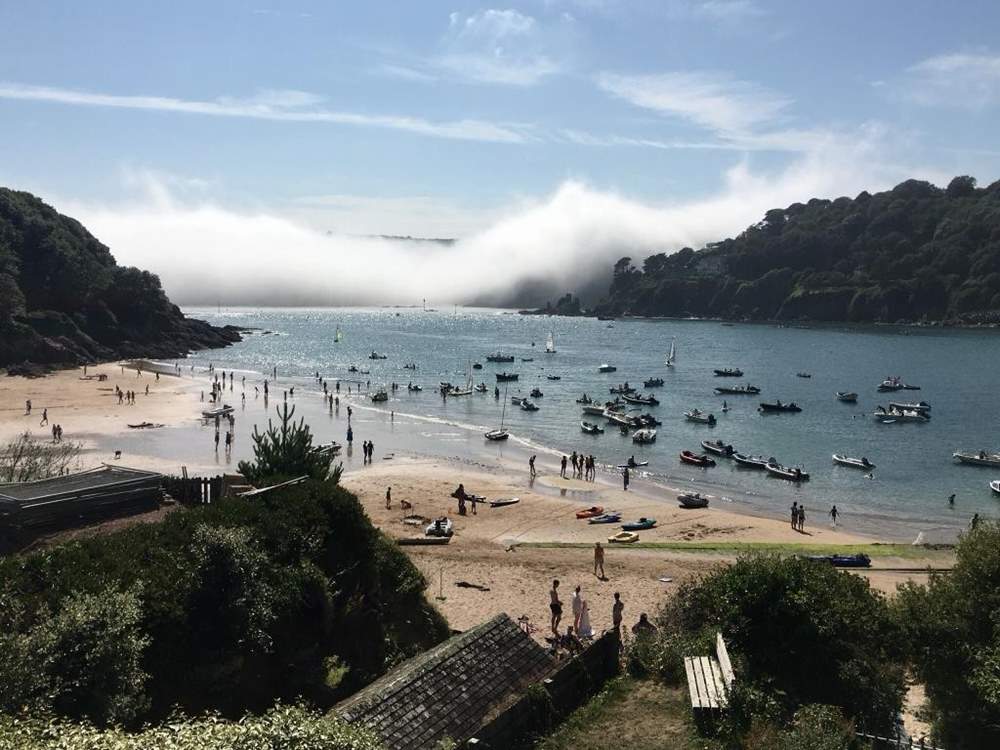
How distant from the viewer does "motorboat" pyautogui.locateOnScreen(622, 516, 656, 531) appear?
122ft

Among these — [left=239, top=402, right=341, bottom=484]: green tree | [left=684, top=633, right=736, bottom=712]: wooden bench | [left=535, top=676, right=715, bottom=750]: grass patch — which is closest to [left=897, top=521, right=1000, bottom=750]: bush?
[left=684, top=633, right=736, bottom=712]: wooden bench

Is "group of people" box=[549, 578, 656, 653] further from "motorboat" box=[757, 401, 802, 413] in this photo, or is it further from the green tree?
"motorboat" box=[757, 401, 802, 413]

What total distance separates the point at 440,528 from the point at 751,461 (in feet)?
99.6

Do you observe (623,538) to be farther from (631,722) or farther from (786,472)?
(786,472)

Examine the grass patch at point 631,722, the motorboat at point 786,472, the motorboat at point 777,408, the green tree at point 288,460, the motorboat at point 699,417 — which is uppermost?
the green tree at point 288,460

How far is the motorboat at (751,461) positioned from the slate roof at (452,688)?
45.6 m

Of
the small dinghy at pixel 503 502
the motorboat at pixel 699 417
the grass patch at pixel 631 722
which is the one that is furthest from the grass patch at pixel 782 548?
the motorboat at pixel 699 417

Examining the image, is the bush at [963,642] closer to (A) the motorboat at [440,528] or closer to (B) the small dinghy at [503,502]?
(A) the motorboat at [440,528]

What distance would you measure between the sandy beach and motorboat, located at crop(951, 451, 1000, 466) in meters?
20.3

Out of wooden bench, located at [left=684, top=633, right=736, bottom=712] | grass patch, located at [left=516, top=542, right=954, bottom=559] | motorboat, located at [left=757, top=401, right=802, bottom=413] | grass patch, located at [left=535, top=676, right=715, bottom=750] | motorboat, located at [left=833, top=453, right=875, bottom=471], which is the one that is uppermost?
wooden bench, located at [left=684, top=633, right=736, bottom=712]

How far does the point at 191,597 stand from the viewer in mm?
13906

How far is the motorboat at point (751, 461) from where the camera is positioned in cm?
5611

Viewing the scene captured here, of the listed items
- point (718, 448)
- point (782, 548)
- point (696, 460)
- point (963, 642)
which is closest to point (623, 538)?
point (782, 548)

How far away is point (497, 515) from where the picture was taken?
39.2m
